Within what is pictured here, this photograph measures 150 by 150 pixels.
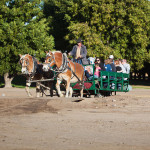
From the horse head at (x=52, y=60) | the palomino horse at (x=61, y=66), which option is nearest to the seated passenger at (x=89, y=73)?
the palomino horse at (x=61, y=66)

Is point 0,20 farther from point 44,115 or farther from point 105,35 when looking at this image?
point 44,115

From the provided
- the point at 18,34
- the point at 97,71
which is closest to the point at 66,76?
the point at 97,71

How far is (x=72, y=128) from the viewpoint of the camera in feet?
31.2

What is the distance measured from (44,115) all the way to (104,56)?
31984 mm

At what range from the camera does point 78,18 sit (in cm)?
4769

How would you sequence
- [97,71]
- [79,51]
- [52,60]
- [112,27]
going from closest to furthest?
[52,60]
[79,51]
[97,71]
[112,27]

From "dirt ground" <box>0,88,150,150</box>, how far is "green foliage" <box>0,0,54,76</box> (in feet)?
83.8

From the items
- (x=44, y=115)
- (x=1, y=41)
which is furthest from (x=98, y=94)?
(x=1, y=41)

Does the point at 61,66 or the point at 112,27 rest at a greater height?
the point at 112,27

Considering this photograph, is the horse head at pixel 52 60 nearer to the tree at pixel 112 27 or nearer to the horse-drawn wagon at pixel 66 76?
the horse-drawn wagon at pixel 66 76

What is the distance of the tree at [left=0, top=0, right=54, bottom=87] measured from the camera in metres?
39.7

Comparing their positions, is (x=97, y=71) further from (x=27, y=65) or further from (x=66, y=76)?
(x=27, y=65)

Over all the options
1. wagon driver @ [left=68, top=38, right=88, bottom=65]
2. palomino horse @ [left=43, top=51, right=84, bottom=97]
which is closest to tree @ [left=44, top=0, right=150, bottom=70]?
wagon driver @ [left=68, top=38, right=88, bottom=65]

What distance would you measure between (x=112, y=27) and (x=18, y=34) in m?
12.4
